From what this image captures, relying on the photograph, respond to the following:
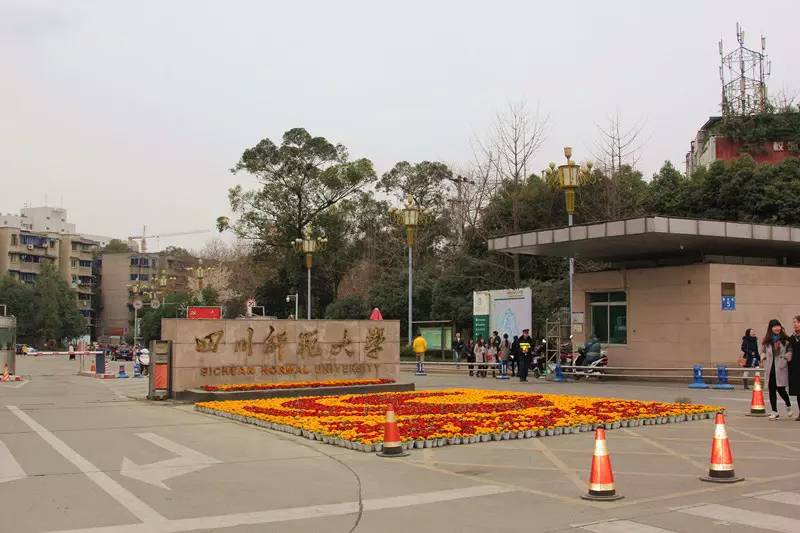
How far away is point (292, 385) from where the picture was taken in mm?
21188

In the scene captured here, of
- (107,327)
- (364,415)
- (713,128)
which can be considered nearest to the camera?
(364,415)

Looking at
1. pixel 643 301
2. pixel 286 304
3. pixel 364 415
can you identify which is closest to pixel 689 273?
pixel 643 301

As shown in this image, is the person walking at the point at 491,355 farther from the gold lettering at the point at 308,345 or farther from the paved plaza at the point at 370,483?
the paved plaza at the point at 370,483

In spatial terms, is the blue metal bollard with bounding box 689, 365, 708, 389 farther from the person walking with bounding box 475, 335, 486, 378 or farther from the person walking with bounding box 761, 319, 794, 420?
the person walking with bounding box 475, 335, 486, 378

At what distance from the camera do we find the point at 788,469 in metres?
9.76

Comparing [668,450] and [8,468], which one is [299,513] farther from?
[668,450]

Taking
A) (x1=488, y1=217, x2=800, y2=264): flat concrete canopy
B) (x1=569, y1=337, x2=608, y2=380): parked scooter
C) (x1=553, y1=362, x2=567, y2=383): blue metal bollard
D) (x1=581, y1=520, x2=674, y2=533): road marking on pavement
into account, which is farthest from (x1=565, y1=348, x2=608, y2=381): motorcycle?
(x1=581, y1=520, x2=674, y2=533): road marking on pavement

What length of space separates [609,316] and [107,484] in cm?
2335

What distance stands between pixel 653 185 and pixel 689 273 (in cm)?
1996

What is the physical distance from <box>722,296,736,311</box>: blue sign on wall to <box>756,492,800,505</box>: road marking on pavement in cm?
1885

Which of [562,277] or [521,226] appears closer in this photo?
[562,277]

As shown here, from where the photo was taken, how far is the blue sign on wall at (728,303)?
25.8m

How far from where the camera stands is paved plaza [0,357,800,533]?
716 cm

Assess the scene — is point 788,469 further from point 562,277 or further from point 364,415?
point 562,277
